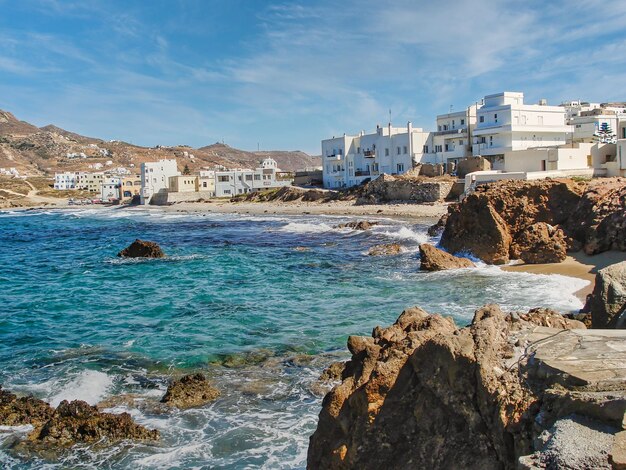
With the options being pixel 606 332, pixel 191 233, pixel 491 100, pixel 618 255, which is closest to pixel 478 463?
pixel 606 332

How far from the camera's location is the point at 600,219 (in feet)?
79.2

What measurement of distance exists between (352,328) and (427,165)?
53.9 meters

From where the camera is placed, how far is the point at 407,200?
63.4 m

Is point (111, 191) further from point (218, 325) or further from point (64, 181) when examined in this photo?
point (218, 325)

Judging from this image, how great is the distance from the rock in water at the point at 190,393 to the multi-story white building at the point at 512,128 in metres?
52.0

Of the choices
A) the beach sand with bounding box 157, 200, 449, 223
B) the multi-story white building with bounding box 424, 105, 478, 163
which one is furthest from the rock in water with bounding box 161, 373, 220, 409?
the multi-story white building with bounding box 424, 105, 478, 163

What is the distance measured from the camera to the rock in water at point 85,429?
1080 centimetres

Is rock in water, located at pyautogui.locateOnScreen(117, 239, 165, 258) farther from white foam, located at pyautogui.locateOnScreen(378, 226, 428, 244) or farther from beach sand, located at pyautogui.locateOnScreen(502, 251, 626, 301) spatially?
beach sand, located at pyautogui.locateOnScreen(502, 251, 626, 301)

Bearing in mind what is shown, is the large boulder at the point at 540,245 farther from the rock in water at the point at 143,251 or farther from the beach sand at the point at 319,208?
the beach sand at the point at 319,208

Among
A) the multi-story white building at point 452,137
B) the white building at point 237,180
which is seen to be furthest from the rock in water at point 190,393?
the white building at point 237,180

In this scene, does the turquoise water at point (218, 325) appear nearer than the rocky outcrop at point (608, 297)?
No

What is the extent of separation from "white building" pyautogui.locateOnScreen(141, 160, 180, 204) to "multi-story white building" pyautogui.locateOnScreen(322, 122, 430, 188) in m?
35.2

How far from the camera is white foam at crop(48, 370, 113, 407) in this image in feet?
41.8

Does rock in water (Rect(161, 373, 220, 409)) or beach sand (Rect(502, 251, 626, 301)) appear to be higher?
beach sand (Rect(502, 251, 626, 301))
